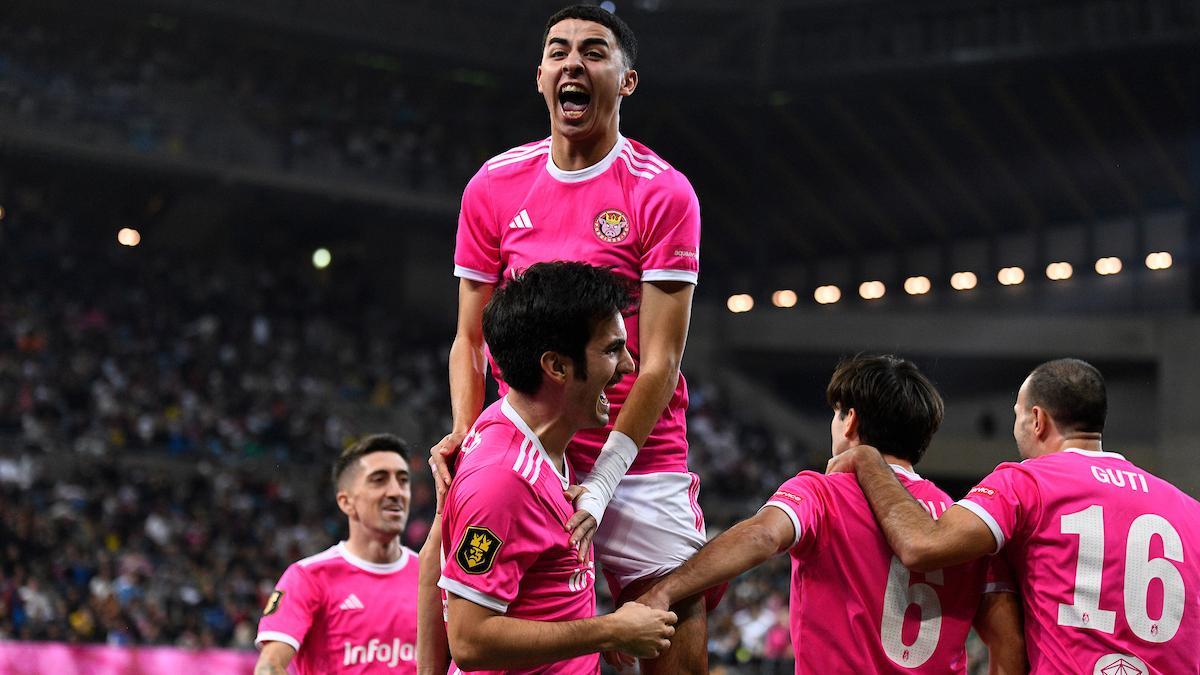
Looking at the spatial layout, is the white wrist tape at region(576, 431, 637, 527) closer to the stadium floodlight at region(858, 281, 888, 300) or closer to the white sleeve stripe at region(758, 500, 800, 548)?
the white sleeve stripe at region(758, 500, 800, 548)

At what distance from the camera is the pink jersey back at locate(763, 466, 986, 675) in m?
3.99

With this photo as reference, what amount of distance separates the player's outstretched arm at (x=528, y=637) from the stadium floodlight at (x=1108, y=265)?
99.7ft

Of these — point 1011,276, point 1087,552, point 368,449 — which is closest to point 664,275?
point 1087,552

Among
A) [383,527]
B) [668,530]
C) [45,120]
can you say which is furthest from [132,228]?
[668,530]

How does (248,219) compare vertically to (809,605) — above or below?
above

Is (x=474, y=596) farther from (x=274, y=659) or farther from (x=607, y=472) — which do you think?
(x=274, y=659)

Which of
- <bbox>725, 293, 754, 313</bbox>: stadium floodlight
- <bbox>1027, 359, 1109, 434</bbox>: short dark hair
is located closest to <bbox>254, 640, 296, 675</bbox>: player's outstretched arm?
<bbox>1027, 359, 1109, 434</bbox>: short dark hair

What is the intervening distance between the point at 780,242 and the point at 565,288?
30966 millimetres

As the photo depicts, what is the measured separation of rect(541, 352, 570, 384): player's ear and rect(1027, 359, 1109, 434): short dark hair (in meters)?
1.79

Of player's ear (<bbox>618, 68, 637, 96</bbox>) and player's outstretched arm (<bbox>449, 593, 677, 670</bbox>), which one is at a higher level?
player's ear (<bbox>618, 68, 637, 96</bbox>)

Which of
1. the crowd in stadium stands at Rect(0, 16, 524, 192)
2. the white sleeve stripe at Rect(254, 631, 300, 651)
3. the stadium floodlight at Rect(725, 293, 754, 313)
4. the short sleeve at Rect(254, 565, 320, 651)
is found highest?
the crowd in stadium stands at Rect(0, 16, 524, 192)

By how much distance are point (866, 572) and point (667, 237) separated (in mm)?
1237

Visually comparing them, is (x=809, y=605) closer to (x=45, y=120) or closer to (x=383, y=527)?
(x=383, y=527)

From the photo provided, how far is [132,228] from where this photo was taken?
28.5 metres
